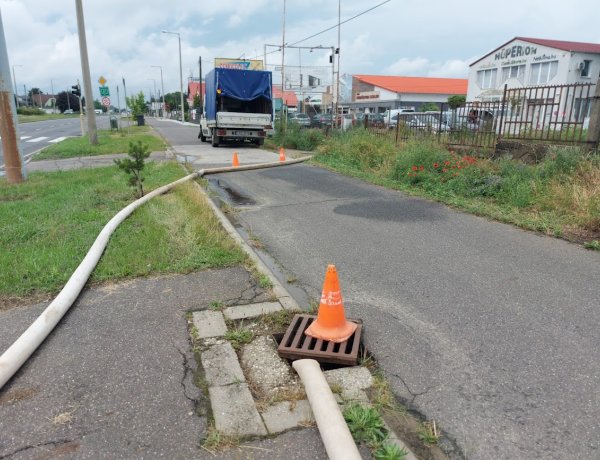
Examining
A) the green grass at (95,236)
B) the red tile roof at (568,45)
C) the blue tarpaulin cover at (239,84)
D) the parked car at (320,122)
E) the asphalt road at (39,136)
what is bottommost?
the asphalt road at (39,136)

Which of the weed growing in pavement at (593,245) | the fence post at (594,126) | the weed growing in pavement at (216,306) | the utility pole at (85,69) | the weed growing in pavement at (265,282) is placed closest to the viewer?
the weed growing in pavement at (216,306)

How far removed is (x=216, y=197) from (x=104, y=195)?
2172mm

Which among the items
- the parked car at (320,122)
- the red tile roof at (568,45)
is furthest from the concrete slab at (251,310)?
the red tile roof at (568,45)

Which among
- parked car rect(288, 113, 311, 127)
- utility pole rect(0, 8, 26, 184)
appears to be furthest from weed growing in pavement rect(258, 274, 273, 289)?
parked car rect(288, 113, 311, 127)

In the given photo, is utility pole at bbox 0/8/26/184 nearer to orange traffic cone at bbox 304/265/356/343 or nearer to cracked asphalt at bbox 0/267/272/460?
cracked asphalt at bbox 0/267/272/460

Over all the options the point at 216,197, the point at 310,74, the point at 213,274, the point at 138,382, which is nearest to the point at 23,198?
the point at 216,197

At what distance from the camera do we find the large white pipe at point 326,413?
2229mm

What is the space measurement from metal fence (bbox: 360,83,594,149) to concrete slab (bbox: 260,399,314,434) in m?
8.59

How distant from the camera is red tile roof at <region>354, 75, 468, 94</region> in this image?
64.2 meters

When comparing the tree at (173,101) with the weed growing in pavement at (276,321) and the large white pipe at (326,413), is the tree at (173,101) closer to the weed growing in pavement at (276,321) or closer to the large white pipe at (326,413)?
the weed growing in pavement at (276,321)

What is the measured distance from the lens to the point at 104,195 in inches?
339

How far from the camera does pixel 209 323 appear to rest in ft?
12.1

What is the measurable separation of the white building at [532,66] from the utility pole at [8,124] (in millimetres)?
32747

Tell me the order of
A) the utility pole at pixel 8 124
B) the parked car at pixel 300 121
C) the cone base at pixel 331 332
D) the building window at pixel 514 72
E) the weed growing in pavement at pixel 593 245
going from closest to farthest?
the cone base at pixel 331 332
the weed growing in pavement at pixel 593 245
the utility pole at pixel 8 124
the parked car at pixel 300 121
the building window at pixel 514 72
